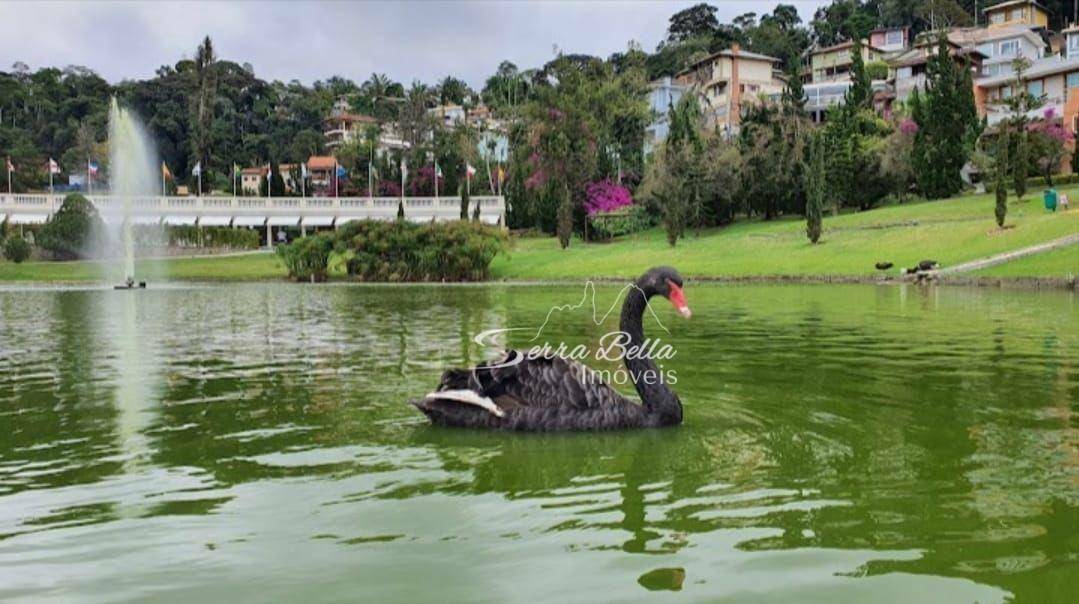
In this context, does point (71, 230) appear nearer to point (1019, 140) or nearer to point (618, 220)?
point (618, 220)

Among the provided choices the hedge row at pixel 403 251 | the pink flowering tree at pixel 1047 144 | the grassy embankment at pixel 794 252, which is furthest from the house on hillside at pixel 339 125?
the pink flowering tree at pixel 1047 144

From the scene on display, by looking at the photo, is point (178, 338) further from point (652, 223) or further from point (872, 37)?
point (872, 37)

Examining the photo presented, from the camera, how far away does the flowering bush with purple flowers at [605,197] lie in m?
63.2

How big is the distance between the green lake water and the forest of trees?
118ft

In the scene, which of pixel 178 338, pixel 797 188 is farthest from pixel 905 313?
pixel 797 188

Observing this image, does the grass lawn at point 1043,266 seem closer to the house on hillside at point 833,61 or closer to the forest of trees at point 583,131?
the forest of trees at point 583,131

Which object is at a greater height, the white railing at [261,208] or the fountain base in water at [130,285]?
the white railing at [261,208]

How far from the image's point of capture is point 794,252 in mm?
42750

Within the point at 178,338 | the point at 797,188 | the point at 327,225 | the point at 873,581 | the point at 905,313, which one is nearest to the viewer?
the point at 873,581

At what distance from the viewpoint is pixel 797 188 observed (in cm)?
5822

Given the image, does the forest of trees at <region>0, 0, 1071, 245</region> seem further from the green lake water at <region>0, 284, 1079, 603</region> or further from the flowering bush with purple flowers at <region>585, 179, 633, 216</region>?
the green lake water at <region>0, 284, 1079, 603</region>

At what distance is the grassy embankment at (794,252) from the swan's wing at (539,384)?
29026 mm

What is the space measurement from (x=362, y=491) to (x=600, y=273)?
1520 inches

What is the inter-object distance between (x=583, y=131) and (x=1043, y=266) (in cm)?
3471
